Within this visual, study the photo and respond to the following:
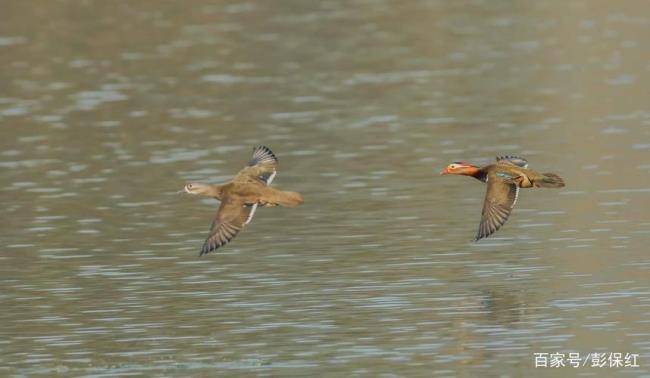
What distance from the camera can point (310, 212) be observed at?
3031 centimetres

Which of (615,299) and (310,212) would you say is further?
(310,212)

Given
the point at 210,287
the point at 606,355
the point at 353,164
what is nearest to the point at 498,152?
the point at 353,164

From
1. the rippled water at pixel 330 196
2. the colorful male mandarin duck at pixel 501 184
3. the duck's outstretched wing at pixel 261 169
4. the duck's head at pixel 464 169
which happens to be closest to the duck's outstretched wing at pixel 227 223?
the duck's outstretched wing at pixel 261 169

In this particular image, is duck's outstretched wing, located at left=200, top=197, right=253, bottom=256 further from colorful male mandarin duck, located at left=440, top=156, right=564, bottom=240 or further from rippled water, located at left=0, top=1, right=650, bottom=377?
colorful male mandarin duck, located at left=440, top=156, right=564, bottom=240

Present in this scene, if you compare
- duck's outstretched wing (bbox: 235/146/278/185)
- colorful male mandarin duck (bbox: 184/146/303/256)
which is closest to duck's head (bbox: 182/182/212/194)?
colorful male mandarin duck (bbox: 184/146/303/256)

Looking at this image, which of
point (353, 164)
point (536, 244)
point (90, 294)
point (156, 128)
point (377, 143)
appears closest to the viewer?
point (90, 294)

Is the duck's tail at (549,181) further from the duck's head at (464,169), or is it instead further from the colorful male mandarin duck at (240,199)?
the colorful male mandarin duck at (240,199)

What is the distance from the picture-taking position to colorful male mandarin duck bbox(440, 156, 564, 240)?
2367 cm

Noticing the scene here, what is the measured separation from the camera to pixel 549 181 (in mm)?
23859

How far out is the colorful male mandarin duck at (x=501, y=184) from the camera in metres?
23.7

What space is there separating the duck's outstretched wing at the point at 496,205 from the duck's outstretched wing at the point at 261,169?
2716mm

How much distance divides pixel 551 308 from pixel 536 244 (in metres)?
4.32

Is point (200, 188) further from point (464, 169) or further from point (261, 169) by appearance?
point (464, 169)

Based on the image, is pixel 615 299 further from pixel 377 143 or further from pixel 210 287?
pixel 377 143
